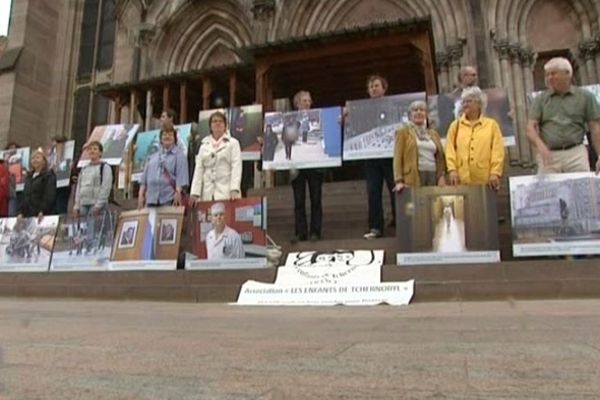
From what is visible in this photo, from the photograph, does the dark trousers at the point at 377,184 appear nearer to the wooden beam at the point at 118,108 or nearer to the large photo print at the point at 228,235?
the large photo print at the point at 228,235

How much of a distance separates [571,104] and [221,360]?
5.35 m

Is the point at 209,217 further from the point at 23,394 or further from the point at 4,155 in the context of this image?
the point at 4,155

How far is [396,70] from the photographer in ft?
47.9

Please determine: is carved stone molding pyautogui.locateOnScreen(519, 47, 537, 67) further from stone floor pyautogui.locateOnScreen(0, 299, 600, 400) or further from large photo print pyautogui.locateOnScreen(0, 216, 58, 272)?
stone floor pyautogui.locateOnScreen(0, 299, 600, 400)

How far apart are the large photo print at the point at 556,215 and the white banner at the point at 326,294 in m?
1.40

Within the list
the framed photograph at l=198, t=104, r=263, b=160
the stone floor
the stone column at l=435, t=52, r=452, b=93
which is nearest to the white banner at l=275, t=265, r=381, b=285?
the stone floor

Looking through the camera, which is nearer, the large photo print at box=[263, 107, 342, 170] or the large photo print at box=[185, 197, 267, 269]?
the large photo print at box=[185, 197, 267, 269]

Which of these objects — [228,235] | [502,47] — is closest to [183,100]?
[502,47]

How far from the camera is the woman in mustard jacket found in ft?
22.2

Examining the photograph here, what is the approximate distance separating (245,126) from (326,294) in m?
6.02

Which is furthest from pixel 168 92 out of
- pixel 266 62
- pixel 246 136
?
pixel 246 136

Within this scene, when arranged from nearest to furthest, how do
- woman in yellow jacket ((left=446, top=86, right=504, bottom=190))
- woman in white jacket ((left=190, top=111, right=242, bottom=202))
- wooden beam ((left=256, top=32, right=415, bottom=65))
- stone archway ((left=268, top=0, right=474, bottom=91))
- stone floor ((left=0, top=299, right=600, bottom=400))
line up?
stone floor ((left=0, top=299, right=600, bottom=400)) < woman in yellow jacket ((left=446, top=86, right=504, bottom=190)) < woman in white jacket ((left=190, top=111, right=242, bottom=202)) < wooden beam ((left=256, top=32, right=415, bottom=65)) < stone archway ((left=268, top=0, right=474, bottom=91))

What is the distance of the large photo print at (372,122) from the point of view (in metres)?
9.01

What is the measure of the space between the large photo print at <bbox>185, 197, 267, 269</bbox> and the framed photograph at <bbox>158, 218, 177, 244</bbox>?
228 mm
